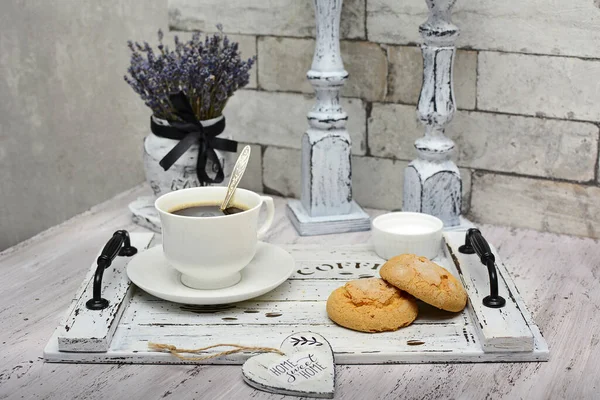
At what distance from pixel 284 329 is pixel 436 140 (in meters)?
0.53

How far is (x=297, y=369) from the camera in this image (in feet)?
3.14

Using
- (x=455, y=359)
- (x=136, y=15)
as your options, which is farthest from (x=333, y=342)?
(x=136, y=15)

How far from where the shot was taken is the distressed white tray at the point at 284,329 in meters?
1.00

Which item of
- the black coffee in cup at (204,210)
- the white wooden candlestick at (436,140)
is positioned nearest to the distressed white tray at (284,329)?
the black coffee in cup at (204,210)

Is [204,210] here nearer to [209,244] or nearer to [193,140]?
[209,244]

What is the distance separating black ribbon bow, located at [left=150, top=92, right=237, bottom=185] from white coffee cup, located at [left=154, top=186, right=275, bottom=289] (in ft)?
1.04

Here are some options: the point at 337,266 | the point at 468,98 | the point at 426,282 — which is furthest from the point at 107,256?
the point at 468,98

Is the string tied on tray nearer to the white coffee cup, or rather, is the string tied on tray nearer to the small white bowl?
the white coffee cup

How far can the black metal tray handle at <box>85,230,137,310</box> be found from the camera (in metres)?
1.09

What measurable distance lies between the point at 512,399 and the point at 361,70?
802 millimetres

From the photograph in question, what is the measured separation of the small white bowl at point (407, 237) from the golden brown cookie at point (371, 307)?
0.20m

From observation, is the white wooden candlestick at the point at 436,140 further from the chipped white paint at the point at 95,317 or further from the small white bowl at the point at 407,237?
the chipped white paint at the point at 95,317

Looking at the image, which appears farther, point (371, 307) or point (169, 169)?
point (169, 169)

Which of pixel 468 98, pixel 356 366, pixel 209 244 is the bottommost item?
pixel 356 366
